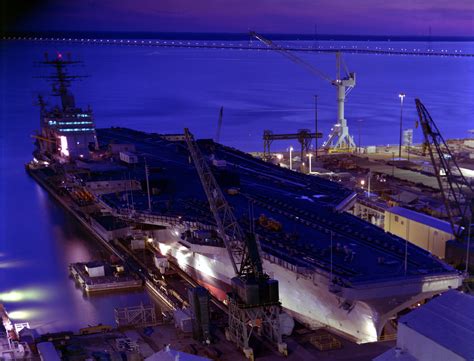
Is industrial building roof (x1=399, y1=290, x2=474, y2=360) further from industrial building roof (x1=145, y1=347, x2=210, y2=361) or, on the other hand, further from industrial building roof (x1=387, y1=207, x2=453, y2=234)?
industrial building roof (x1=387, y1=207, x2=453, y2=234)

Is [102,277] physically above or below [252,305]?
below

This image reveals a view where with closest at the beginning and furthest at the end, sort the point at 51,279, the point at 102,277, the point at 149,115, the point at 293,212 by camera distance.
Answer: the point at 102,277
the point at 293,212
the point at 51,279
the point at 149,115

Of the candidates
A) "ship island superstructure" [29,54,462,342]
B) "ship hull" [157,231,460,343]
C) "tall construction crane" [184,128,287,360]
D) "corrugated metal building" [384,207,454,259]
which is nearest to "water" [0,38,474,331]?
"ship island superstructure" [29,54,462,342]

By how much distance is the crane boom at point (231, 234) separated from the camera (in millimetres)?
14250

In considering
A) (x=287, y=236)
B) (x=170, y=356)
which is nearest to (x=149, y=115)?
(x=287, y=236)

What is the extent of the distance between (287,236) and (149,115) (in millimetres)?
59319

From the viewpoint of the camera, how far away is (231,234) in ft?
61.6

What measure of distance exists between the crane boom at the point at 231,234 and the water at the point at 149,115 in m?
5.02

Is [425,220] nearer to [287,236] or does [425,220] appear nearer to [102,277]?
[287,236]

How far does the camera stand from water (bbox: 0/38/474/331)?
2244 cm

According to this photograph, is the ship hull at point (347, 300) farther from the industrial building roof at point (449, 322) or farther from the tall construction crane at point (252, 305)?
the industrial building roof at point (449, 322)

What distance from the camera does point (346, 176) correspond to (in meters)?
35.9

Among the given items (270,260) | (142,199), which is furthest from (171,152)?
(270,260)

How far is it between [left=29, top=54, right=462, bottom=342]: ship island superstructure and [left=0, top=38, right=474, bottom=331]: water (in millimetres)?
2808
